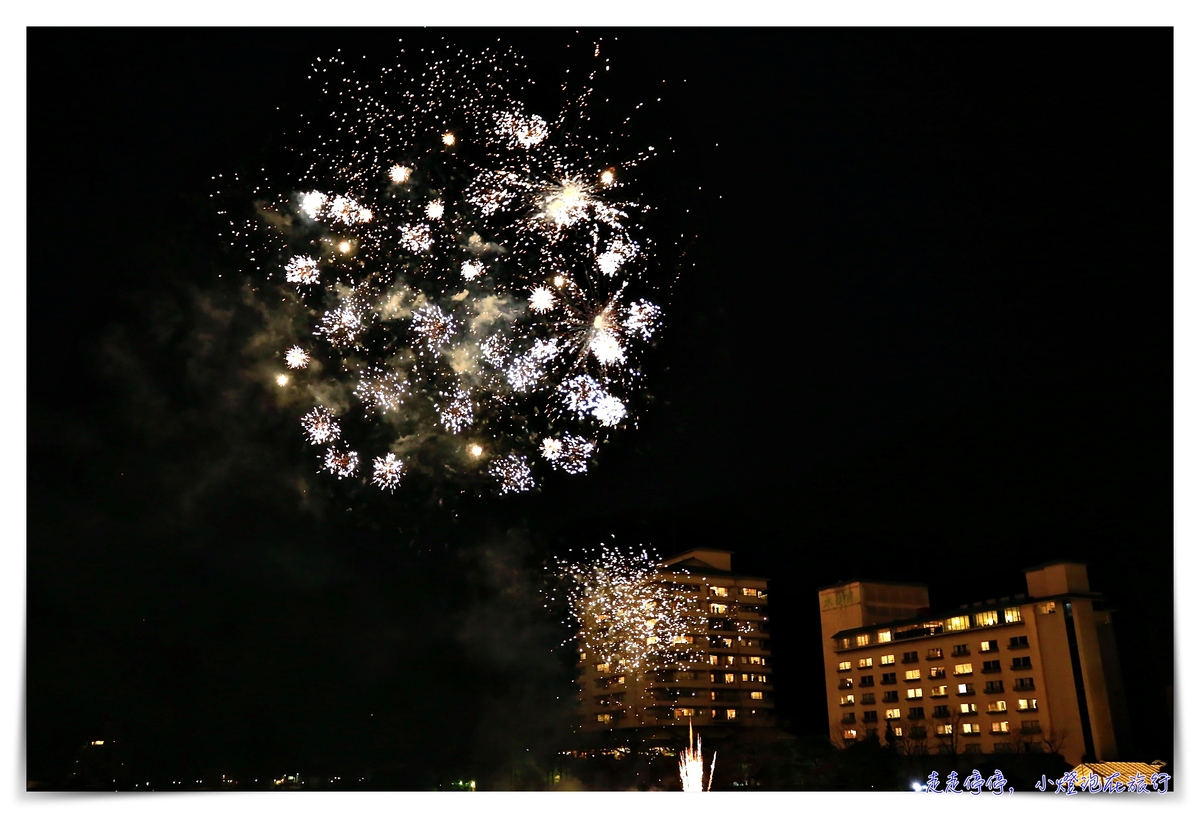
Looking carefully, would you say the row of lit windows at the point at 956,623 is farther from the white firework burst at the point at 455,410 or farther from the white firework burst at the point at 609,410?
the white firework burst at the point at 455,410

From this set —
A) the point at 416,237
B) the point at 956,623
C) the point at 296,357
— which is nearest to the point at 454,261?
the point at 416,237

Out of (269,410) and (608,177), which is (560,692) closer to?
(269,410)

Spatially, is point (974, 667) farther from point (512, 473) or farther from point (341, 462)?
point (341, 462)

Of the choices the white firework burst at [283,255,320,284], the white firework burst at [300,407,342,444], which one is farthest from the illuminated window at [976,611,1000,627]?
the white firework burst at [283,255,320,284]

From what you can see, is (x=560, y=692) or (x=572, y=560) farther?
(x=560, y=692)

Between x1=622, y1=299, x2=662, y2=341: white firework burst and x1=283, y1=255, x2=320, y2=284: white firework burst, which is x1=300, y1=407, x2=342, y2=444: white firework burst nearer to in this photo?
x1=283, y1=255, x2=320, y2=284: white firework burst
